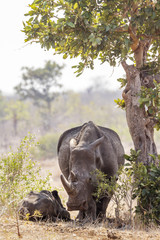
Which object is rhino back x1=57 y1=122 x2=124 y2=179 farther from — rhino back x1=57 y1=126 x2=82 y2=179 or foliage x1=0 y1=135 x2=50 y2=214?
foliage x1=0 y1=135 x2=50 y2=214

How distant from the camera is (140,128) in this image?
330 inches

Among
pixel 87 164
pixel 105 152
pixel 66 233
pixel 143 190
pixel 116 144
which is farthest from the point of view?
pixel 116 144

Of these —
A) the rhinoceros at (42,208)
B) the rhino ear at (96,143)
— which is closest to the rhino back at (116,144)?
the rhino ear at (96,143)

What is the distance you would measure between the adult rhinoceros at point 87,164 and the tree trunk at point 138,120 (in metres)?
0.62

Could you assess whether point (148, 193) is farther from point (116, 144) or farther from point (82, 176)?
point (116, 144)

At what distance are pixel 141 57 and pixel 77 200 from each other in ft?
13.5

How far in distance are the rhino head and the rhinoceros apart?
735 mm

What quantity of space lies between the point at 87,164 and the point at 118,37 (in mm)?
3094

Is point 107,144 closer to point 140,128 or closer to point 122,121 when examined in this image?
point 140,128

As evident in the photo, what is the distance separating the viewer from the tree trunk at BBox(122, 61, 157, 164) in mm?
8352

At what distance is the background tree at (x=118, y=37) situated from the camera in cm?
733

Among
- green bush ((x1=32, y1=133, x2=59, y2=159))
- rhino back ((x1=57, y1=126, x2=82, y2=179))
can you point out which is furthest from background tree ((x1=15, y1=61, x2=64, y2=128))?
rhino back ((x1=57, y1=126, x2=82, y2=179))

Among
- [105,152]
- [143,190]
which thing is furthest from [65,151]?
[143,190]

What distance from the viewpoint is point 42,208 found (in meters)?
7.24
